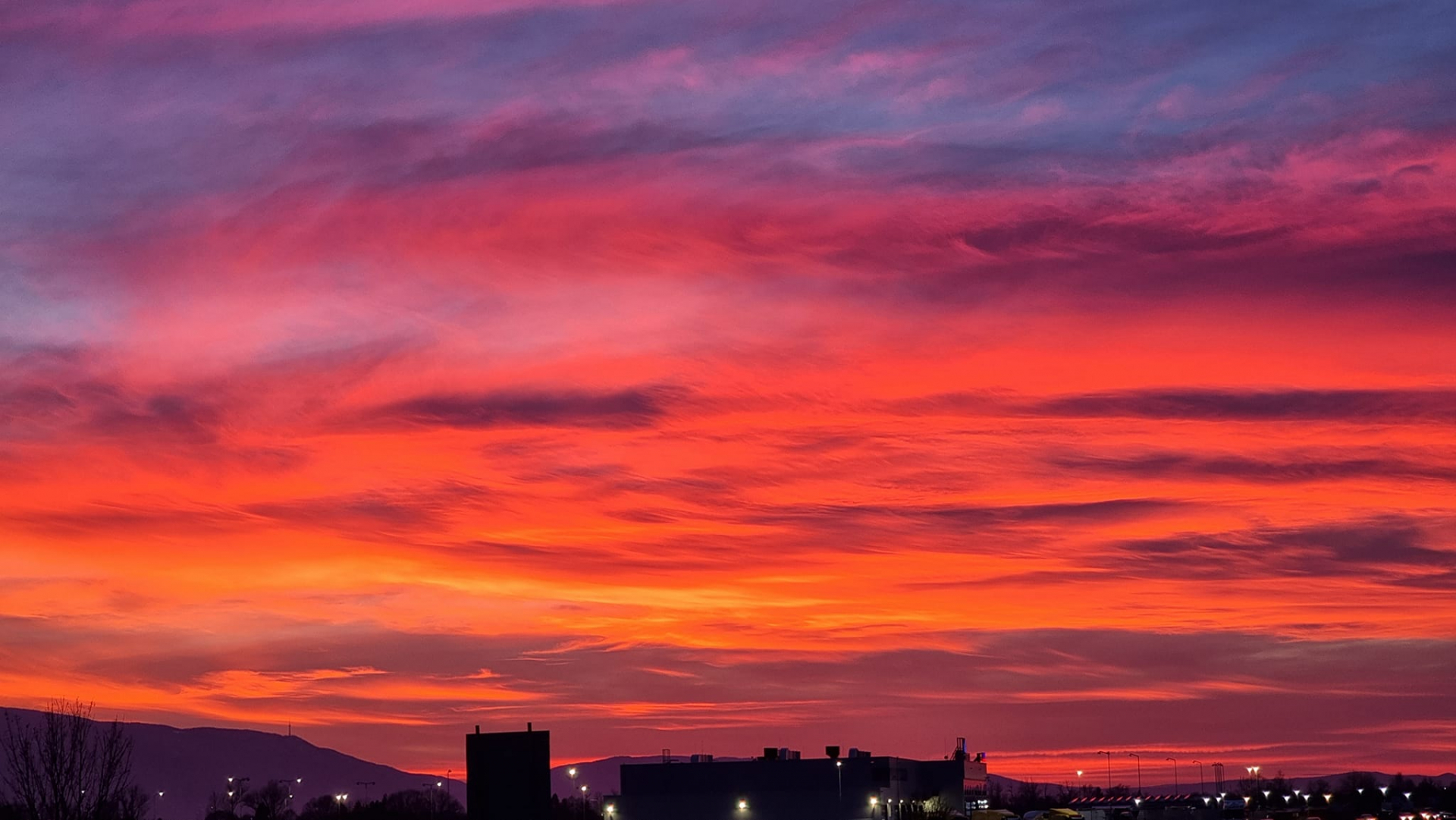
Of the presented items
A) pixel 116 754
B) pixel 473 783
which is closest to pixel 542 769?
pixel 473 783

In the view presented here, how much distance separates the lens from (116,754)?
86.9m

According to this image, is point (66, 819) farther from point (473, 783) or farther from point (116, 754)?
point (473, 783)

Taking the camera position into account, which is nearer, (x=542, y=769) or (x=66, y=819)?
(x=66, y=819)

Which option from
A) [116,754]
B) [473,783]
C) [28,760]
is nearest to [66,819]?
[28,760]

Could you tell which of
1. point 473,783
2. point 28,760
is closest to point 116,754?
point 28,760

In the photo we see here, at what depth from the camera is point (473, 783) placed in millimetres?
84688

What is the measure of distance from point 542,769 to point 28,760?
23.2m

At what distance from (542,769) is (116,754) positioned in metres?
21.3

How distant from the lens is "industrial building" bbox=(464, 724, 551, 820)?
84125mm

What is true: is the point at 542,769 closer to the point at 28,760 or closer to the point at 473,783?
the point at 473,783

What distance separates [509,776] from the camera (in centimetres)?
8525

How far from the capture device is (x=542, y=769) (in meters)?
85.1

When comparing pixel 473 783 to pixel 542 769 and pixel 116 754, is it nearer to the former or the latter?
pixel 542 769

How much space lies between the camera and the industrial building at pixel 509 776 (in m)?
84.1
